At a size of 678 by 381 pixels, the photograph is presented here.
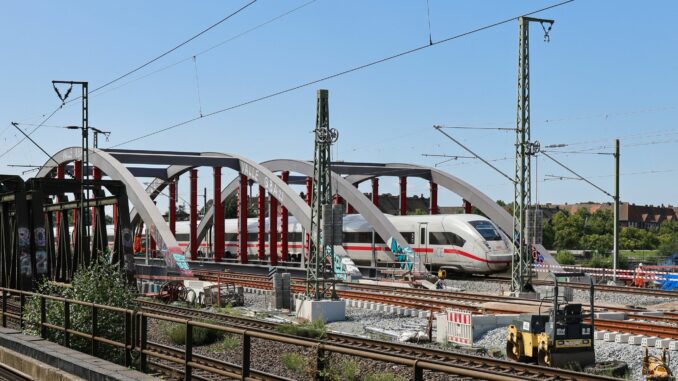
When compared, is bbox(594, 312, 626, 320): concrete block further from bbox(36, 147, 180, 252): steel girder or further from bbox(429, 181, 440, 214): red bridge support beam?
bbox(429, 181, 440, 214): red bridge support beam

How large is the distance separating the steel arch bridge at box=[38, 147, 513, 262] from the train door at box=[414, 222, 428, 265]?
7.17 ft

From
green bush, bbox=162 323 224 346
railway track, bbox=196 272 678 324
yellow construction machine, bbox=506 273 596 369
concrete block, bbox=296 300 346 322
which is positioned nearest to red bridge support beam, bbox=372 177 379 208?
railway track, bbox=196 272 678 324

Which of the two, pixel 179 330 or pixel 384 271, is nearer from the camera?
pixel 179 330

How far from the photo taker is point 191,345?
1083 centimetres

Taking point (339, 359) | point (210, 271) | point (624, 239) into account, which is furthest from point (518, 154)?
point (624, 239)

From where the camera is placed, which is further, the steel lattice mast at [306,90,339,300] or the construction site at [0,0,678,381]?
the steel lattice mast at [306,90,339,300]

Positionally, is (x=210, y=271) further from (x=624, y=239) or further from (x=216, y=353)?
(x=624, y=239)

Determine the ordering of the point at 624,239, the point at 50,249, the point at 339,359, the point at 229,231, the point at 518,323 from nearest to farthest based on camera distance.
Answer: the point at 339,359, the point at 518,323, the point at 50,249, the point at 229,231, the point at 624,239

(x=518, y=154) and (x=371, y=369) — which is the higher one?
(x=518, y=154)

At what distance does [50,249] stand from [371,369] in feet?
60.5

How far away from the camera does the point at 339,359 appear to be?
13.0 meters

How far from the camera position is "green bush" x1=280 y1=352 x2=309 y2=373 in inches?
579

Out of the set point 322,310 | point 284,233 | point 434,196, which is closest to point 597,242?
point 434,196

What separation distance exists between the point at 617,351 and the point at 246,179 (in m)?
39.2
